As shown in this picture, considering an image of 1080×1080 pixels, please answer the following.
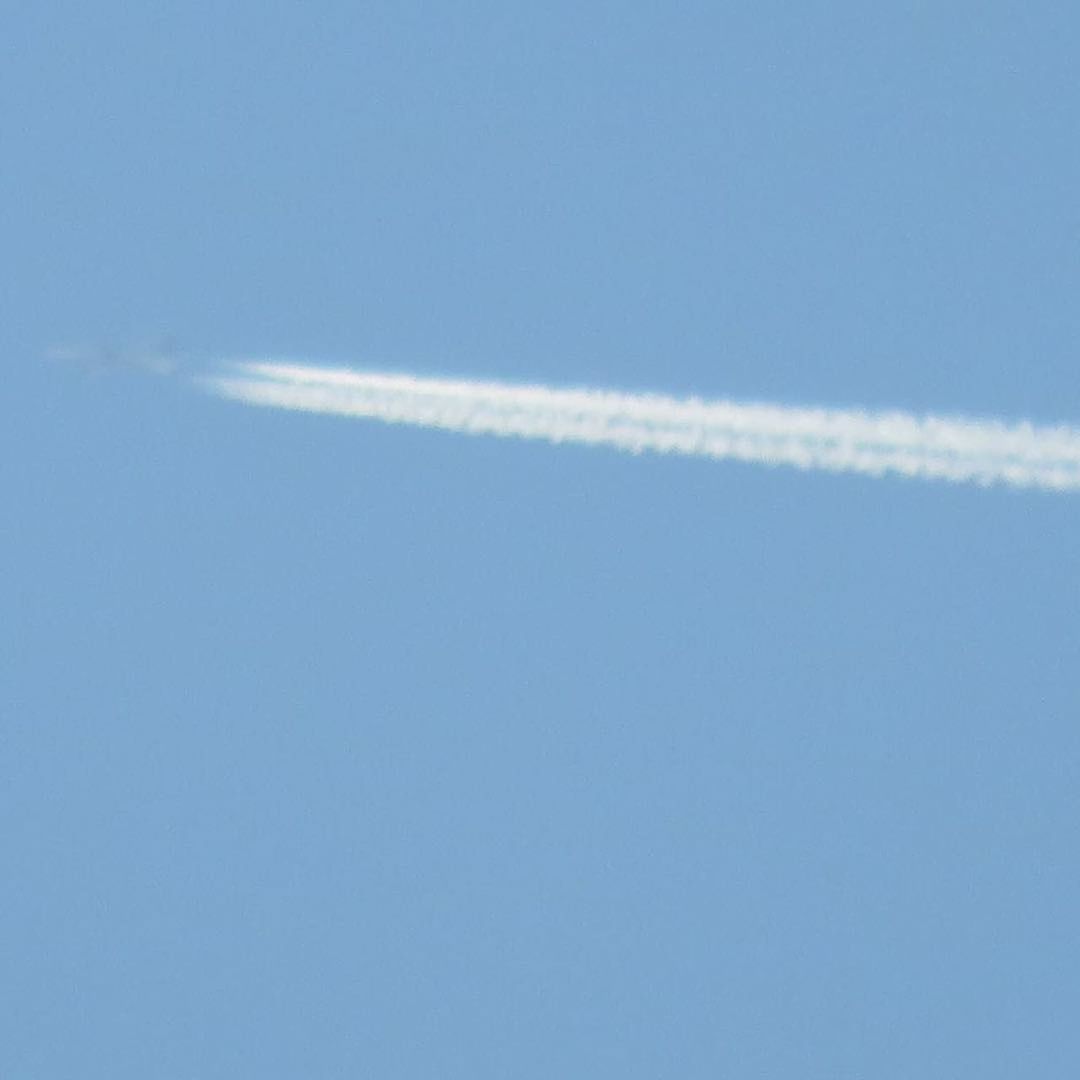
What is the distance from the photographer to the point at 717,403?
10391mm

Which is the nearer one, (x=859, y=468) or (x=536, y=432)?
(x=859, y=468)

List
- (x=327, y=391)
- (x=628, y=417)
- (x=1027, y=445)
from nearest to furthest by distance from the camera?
(x=1027, y=445) < (x=628, y=417) < (x=327, y=391)

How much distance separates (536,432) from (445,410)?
0.61 m

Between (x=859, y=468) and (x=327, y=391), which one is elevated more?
(x=327, y=391)

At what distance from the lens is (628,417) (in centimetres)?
1034

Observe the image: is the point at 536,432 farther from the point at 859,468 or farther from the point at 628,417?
the point at 859,468

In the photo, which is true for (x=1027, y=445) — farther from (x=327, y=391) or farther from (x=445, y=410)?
(x=327, y=391)

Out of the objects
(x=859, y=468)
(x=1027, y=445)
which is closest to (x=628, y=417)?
(x=859, y=468)

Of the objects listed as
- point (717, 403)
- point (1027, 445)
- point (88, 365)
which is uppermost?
point (88, 365)

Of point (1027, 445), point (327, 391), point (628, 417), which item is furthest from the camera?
point (327, 391)

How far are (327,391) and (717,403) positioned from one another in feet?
7.33

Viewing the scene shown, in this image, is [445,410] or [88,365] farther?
[88,365]

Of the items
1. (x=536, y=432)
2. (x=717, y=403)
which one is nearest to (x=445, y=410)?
(x=536, y=432)

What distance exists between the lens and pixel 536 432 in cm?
1046
